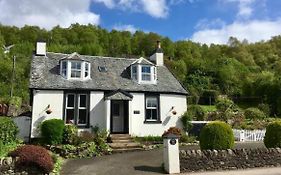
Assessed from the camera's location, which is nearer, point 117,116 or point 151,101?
point 117,116

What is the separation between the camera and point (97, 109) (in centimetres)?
2297

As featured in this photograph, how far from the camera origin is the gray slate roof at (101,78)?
883 inches

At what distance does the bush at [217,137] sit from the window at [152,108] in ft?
28.5

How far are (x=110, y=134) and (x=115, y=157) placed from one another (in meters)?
4.99

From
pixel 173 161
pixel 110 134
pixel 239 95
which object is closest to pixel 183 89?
pixel 110 134

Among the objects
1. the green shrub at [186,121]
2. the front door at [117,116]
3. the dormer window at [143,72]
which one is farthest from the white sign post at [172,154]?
the dormer window at [143,72]

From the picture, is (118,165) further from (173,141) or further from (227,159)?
(227,159)

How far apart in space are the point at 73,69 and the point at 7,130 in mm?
6374

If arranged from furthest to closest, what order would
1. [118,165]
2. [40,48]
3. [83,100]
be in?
[40,48] → [83,100] → [118,165]

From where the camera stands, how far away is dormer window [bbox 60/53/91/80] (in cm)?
2312

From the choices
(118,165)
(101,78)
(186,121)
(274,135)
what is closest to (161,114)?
(186,121)

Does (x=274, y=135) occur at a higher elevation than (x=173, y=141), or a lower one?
higher

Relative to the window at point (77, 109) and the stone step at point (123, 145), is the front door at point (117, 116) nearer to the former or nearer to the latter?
the window at point (77, 109)

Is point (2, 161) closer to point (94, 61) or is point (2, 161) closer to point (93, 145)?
point (93, 145)
